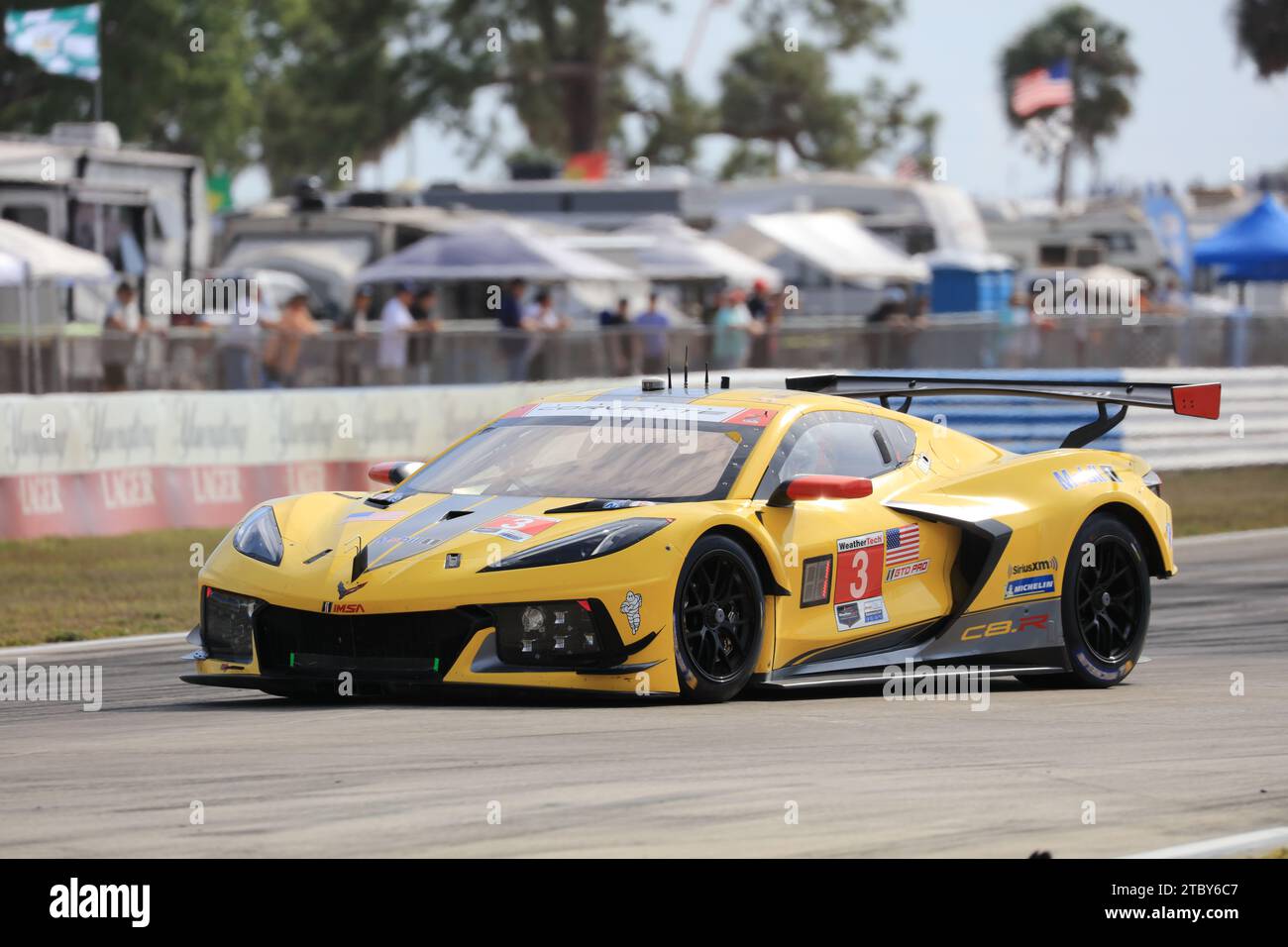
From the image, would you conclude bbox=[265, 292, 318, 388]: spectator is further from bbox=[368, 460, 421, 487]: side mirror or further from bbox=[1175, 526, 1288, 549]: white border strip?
bbox=[368, 460, 421, 487]: side mirror

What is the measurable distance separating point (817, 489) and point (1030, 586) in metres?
1.34

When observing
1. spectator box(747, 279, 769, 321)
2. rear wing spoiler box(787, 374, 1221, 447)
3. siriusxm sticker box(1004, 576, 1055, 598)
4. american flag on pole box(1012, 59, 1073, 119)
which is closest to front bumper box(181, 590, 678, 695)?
siriusxm sticker box(1004, 576, 1055, 598)

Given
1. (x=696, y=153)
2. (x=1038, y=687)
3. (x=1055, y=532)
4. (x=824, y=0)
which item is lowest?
(x=1038, y=687)

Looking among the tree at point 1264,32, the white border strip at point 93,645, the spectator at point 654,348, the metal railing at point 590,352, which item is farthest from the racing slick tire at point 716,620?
the tree at point 1264,32

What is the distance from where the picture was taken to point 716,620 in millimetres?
8055

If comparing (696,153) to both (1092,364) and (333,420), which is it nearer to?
(1092,364)

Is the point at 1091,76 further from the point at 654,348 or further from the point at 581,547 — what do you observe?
the point at 581,547

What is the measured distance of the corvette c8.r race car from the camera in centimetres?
776

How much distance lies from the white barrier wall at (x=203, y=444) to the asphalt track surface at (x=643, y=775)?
25.2ft

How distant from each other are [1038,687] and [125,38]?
56.2 meters

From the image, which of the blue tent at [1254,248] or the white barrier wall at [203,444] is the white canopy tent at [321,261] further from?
the white barrier wall at [203,444]
